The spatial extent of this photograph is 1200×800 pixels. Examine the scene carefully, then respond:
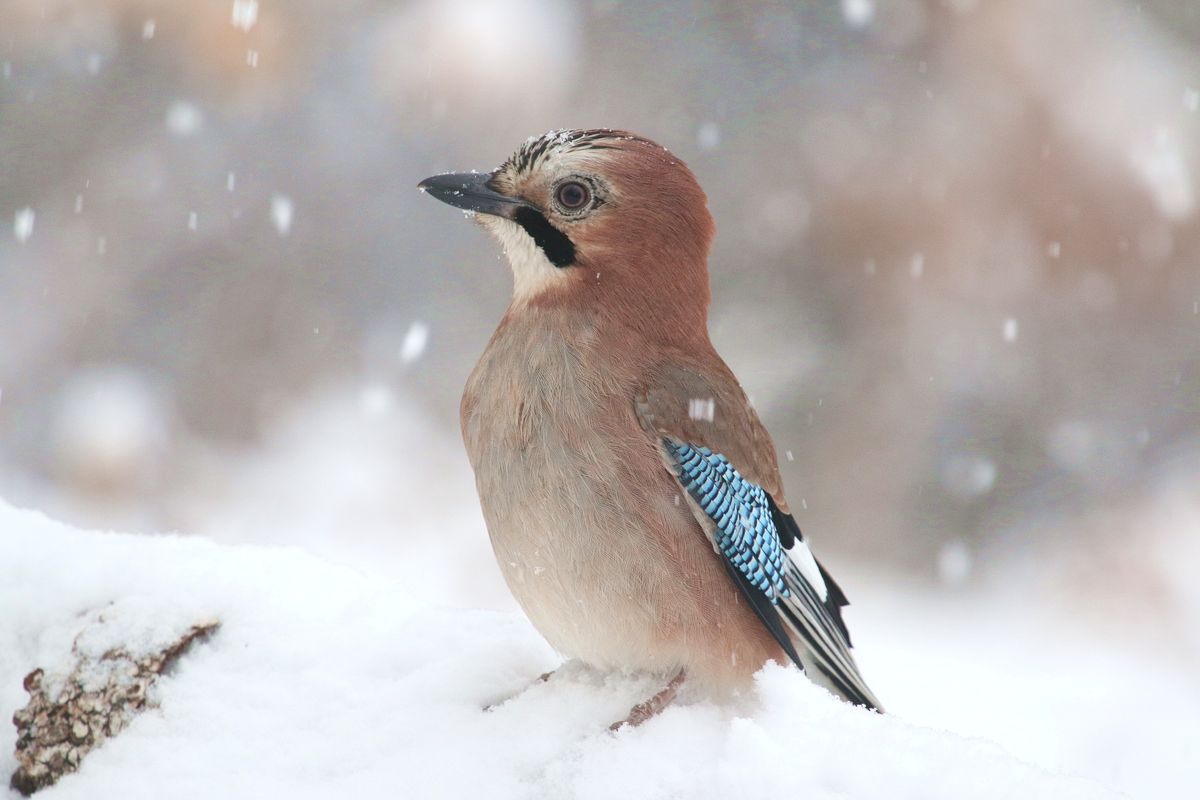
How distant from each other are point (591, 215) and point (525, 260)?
17 cm

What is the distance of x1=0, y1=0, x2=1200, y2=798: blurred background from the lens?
4.64 meters

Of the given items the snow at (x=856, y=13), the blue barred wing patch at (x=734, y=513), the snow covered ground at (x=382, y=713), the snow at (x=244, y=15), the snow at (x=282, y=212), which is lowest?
the snow covered ground at (x=382, y=713)

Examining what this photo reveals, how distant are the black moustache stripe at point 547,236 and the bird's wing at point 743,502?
30 cm

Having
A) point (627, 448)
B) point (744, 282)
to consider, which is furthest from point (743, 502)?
point (744, 282)

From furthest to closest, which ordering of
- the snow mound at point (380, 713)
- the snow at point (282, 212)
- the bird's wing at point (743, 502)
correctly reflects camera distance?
the snow at point (282, 212), the bird's wing at point (743, 502), the snow mound at point (380, 713)

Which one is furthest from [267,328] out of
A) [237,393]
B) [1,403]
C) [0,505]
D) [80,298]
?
[0,505]

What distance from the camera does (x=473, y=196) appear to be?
2.32m

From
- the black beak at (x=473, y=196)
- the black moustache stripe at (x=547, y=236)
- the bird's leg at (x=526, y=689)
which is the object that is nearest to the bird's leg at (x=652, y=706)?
the bird's leg at (x=526, y=689)

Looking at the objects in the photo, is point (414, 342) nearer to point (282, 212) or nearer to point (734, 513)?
point (282, 212)

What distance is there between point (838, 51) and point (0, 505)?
12.2 ft

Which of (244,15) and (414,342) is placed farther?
(414,342)

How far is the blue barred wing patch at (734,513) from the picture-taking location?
2164 millimetres

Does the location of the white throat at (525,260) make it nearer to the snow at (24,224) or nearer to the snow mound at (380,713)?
the snow mound at (380,713)

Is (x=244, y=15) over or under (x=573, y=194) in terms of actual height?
over
